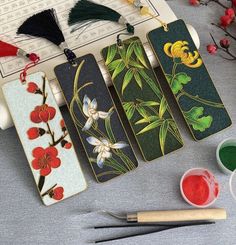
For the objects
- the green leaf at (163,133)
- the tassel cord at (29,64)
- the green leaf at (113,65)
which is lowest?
the green leaf at (163,133)

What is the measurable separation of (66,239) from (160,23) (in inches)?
15.6

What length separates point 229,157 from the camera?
22.9 inches

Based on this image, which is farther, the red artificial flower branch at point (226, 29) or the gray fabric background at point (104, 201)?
the red artificial flower branch at point (226, 29)

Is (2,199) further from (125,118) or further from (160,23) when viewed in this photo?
(160,23)

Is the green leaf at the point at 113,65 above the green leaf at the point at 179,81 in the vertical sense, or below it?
above

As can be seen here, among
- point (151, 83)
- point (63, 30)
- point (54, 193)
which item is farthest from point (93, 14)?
point (54, 193)

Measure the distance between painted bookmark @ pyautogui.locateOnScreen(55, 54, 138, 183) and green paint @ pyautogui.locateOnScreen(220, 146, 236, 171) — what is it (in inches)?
5.6

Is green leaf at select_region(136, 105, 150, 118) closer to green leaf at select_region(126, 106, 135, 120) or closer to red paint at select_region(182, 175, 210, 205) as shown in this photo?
green leaf at select_region(126, 106, 135, 120)

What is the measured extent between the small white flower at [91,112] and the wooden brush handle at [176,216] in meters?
0.16

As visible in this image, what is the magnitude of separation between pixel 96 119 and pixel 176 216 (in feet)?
0.63

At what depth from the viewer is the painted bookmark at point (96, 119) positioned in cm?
57

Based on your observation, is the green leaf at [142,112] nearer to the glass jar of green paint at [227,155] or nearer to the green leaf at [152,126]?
the green leaf at [152,126]

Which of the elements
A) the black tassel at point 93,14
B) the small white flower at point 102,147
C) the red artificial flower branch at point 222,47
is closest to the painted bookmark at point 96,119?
the small white flower at point 102,147

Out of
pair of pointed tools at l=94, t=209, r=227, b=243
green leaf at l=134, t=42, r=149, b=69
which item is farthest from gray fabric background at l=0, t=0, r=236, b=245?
green leaf at l=134, t=42, r=149, b=69
